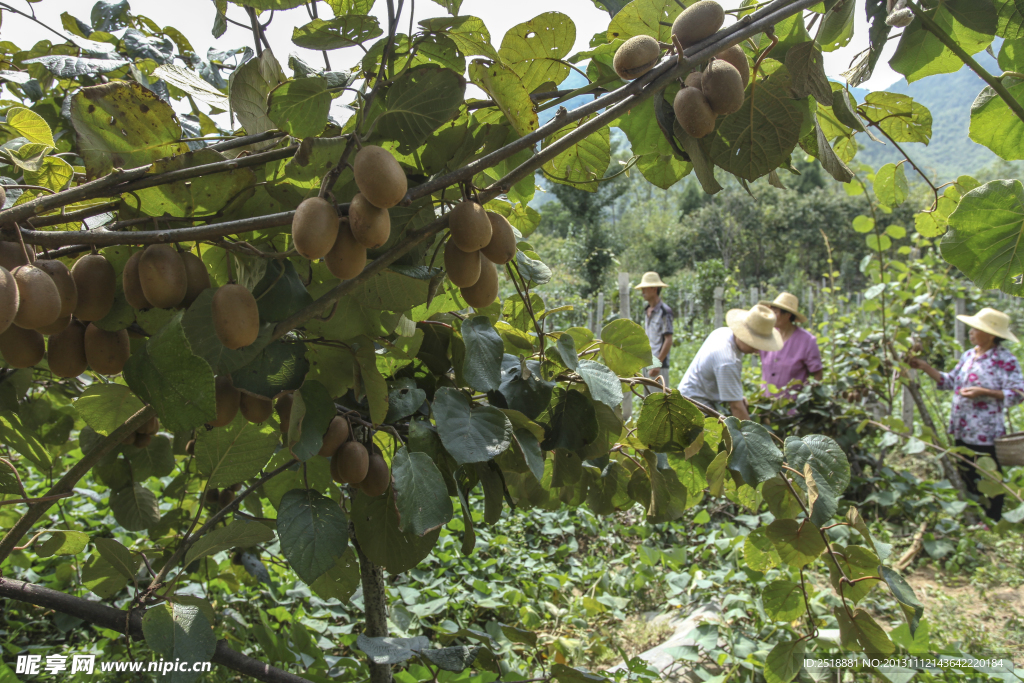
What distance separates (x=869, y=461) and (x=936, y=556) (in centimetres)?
80

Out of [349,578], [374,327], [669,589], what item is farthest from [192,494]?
[669,589]

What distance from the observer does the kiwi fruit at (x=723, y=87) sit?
62cm

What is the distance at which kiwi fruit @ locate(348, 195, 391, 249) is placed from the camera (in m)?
0.52

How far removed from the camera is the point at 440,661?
3.26ft

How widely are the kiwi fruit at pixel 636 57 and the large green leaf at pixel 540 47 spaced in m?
0.13

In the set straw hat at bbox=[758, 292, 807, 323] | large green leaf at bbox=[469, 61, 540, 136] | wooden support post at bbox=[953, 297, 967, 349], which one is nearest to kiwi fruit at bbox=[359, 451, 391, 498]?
large green leaf at bbox=[469, 61, 540, 136]

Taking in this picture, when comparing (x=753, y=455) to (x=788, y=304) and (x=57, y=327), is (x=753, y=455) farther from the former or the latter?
(x=788, y=304)

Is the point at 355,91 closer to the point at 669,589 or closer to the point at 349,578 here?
the point at 349,578

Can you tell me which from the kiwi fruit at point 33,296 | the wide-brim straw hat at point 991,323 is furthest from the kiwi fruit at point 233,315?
the wide-brim straw hat at point 991,323

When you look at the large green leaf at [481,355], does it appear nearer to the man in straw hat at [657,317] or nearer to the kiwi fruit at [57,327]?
the kiwi fruit at [57,327]

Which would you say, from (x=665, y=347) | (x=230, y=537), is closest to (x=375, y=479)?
(x=230, y=537)

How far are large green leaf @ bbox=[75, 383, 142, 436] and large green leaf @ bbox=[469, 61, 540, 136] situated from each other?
65cm

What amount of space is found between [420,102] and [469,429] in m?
0.37

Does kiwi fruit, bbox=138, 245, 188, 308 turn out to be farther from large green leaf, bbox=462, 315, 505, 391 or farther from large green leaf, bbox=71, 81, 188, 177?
large green leaf, bbox=462, 315, 505, 391
